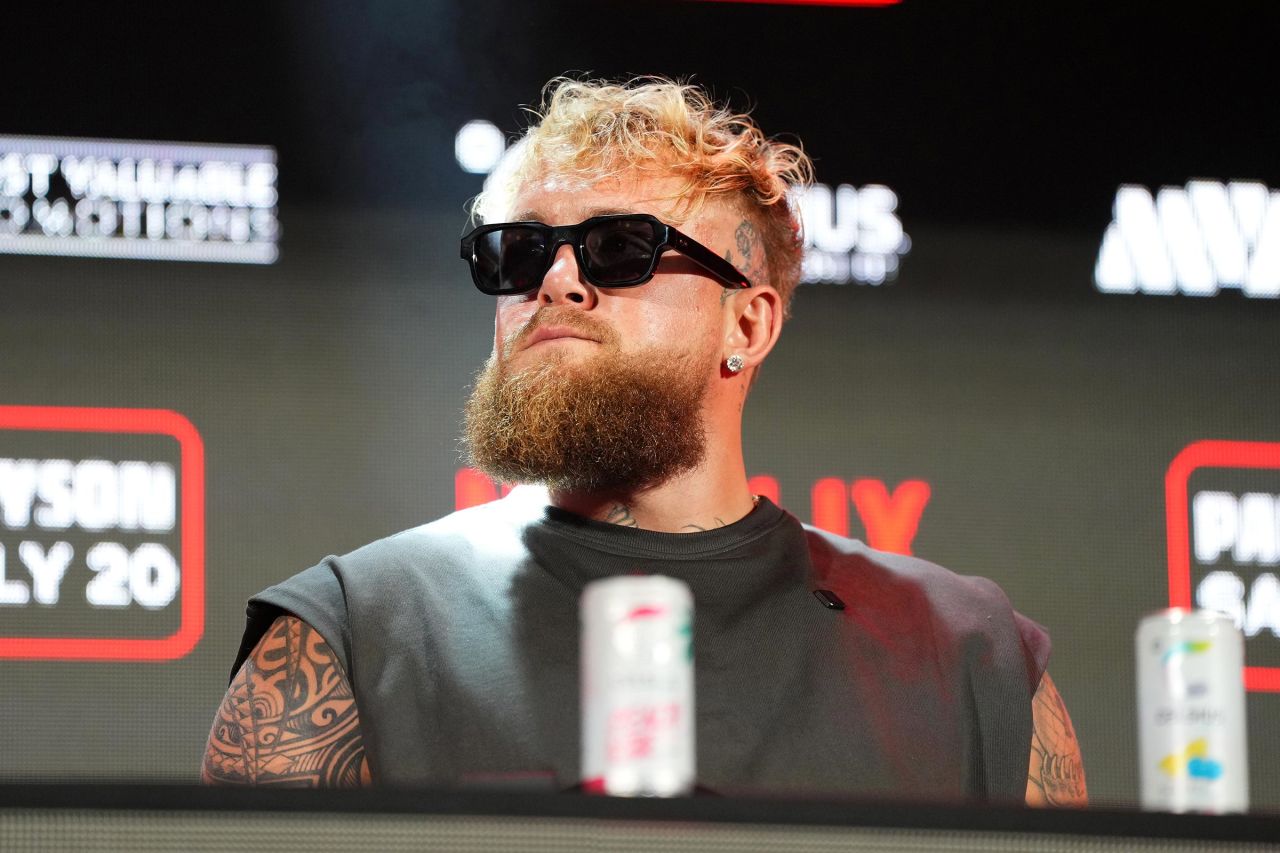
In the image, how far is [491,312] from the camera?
8.41 ft

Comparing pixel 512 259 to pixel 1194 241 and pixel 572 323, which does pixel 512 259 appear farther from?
pixel 1194 241

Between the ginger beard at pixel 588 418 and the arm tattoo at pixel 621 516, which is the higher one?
the ginger beard at pixel 588 418

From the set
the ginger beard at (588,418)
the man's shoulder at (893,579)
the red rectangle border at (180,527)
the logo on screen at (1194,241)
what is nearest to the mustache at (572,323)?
the ginger beard at (588,418)

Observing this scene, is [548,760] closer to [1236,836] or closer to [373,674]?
[373,674]

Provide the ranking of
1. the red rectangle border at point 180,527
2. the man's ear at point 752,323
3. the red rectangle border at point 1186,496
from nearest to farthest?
the man's ear at point 752,323 → the red rectangle border at point 180,527 → the red rectangle border at point 1186,496

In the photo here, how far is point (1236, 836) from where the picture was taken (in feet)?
2.81

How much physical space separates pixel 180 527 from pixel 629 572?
38.5 inches

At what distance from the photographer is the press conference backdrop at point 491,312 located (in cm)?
241

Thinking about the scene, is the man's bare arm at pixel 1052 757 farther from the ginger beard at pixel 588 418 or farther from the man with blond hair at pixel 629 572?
the ginger beard at pixel 588 418

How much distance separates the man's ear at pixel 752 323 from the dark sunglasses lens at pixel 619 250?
163 mm

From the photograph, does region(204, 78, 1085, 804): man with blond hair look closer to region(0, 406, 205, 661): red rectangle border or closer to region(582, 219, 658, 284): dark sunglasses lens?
region(582, 219, 658, 284): dark sunglasses lens

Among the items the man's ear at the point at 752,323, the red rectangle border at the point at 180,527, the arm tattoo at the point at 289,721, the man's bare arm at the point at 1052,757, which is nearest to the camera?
the arm tattoo at the point at 289,721

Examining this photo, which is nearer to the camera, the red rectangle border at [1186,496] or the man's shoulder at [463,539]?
the man's shoulder at [463,539]

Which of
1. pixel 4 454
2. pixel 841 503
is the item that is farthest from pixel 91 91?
pixel 841 503
